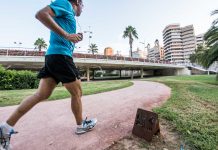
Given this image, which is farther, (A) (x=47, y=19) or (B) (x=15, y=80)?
(B) (x=15, y=80)

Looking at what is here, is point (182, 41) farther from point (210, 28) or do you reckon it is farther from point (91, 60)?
point (210, 28)

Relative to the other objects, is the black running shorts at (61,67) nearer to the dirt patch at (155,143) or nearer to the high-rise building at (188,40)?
the dirt patch at (155,143)

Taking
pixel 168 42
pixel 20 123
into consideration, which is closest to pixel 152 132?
pixel 20 123

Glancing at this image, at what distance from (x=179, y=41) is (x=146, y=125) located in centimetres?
11503

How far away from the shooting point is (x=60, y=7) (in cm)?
214

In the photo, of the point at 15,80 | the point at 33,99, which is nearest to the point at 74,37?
the point at 33,99

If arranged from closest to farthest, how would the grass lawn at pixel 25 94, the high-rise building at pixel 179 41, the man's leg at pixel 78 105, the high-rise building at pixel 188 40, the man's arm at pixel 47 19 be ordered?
the man's arm at pixel 47 19
the man's leg at pixel 78 105
the grass lawn at pixel 25 94
the high-rise building at pixel 188 40
the high-rise building at pixel 179 41

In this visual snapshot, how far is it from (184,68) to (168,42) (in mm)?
65979

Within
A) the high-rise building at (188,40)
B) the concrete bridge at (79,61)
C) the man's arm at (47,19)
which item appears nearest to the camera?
the man's arm at (47,19)

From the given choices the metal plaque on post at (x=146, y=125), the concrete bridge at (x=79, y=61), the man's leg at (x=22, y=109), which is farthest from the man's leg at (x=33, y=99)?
the concrete bridge at (x=79, y=61)

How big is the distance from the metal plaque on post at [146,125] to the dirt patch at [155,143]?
2.8 inches

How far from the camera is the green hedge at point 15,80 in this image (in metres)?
13.0

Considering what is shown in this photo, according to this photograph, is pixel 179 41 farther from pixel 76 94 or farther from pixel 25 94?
pixel 76 94

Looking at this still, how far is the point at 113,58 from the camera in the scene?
3212 centimetres
